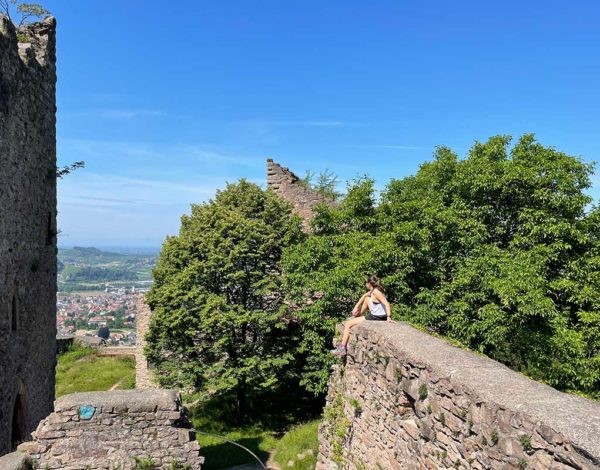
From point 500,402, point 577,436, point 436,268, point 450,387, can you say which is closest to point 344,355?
point 450,387

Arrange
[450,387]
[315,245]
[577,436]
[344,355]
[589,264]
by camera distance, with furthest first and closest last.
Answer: [315,245]
[589,264]
[344,355]
[450,387]
[577,436]

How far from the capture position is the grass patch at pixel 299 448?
12080mm

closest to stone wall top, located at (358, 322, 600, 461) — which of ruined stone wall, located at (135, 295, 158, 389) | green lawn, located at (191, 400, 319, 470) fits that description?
green lawn, located at (191, 400, 319, 470)

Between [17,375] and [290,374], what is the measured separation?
822cm

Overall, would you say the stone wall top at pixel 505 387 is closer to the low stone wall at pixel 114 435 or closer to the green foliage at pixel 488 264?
the low stone wall at pixel 114 435

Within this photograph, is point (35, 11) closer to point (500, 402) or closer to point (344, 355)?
point (344, 355)

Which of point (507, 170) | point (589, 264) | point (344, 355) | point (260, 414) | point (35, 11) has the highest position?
point (35, 11)

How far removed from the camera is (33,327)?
10.9 metres

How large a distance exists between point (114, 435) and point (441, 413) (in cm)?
521

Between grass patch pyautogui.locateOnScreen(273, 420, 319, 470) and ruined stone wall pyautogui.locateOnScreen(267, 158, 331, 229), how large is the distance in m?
8.29

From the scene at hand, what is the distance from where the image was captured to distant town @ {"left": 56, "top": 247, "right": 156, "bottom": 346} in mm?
43375

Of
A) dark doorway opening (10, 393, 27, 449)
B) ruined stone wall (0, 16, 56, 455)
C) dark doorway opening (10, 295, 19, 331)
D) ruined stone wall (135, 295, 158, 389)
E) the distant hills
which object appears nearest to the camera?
ruined stone wall (0, 16, 56, 455)

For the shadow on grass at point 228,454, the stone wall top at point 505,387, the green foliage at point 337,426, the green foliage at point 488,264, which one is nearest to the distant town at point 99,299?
the shadow on grass at point 228,454

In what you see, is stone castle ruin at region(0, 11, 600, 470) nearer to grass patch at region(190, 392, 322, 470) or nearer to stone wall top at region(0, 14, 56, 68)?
stone wall top at region(0, 14, 56, 68)
